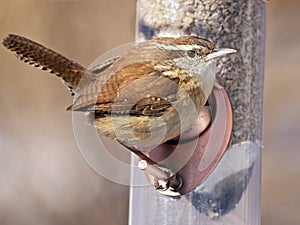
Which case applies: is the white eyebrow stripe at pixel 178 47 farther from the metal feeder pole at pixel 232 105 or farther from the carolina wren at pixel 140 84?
the metal feeder pole at pixel 232 105

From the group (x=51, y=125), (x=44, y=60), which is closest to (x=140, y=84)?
(x=44, y=60)

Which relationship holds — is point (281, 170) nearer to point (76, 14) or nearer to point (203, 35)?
point (203, 35)

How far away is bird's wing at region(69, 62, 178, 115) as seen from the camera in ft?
3.18

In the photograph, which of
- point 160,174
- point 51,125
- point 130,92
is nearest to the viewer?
point 130,92

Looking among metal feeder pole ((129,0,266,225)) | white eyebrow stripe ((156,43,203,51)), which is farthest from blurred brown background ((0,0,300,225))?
white eyebrow stripe ((156,43,203,51))

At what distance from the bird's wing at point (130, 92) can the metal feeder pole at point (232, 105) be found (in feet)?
0.84

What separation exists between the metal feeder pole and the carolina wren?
20 cm

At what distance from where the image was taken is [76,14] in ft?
7.02

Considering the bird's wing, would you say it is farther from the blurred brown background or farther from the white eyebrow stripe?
the blurred brown background

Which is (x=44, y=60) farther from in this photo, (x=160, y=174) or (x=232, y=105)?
(x=232, y=105)

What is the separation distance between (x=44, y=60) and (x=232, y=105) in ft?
1.36

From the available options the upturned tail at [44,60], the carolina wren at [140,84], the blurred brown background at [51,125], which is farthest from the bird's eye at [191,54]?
the blurred brown background at [51,125]

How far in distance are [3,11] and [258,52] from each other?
4.12 feet

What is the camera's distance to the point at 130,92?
38.4 inches
